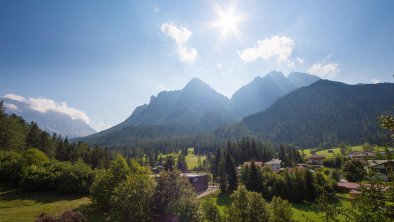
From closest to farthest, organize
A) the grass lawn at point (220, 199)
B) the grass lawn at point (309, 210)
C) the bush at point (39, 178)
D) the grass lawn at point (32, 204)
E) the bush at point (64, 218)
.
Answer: the bush at point (64, 218), the grass lawn at point (32, 204), the grass lawn at point (309, 210), the bush at point (39, 178), the grass lawn at point (220, 199)

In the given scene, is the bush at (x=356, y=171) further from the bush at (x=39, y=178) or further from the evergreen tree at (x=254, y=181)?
the bush at (x=39, y=178)

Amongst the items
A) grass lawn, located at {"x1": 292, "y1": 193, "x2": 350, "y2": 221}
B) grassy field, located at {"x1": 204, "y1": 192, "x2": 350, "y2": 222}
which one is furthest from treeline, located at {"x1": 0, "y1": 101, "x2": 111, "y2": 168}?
grass lawn, located at {"x1": 292, "y1": 193, "x2": 350, "y2": 221}

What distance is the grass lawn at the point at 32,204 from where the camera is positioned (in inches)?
1436

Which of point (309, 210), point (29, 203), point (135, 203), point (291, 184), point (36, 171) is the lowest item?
point (309, 210)

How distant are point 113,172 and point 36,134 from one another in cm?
6413

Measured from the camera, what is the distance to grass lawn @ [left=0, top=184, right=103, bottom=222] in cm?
3647

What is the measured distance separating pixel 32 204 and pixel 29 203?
0.81 meters

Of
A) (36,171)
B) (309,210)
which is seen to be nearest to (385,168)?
(309,210)

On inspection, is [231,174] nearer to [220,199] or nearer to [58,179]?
[220,199]

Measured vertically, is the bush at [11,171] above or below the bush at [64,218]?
above

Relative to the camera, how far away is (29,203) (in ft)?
151

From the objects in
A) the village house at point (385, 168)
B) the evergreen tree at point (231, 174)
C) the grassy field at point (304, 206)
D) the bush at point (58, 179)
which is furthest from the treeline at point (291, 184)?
the village house at point (385, 168)

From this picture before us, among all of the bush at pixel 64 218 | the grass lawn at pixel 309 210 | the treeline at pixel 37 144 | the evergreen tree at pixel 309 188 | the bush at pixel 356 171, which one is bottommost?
the grass lawn at pixel 309 210

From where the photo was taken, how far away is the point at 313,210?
172ft
